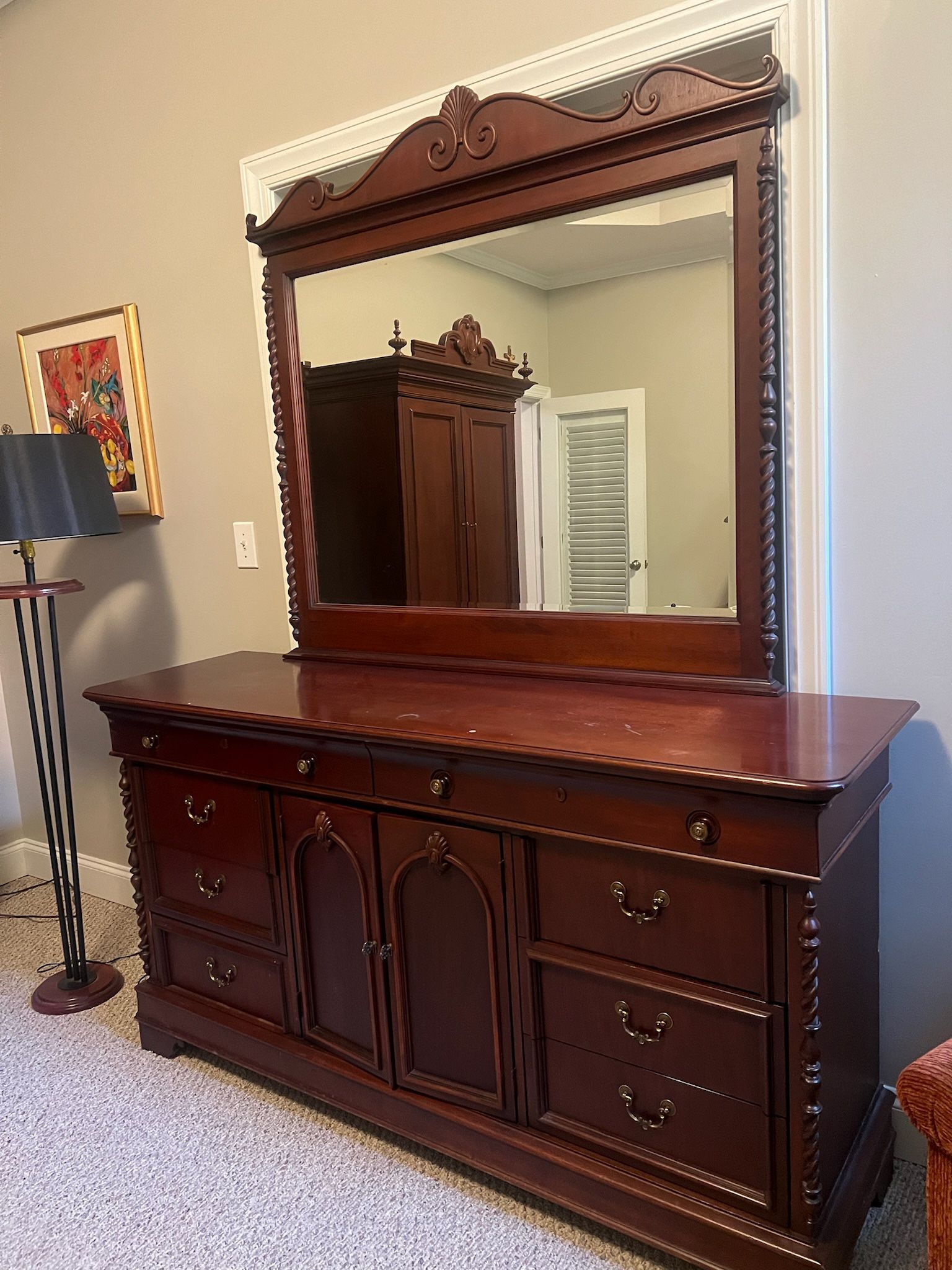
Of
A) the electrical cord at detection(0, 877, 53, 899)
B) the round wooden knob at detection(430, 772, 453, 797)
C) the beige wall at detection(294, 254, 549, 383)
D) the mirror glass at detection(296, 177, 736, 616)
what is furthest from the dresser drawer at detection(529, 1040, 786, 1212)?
the electrical cord at detection(0, 877, 53, 899)

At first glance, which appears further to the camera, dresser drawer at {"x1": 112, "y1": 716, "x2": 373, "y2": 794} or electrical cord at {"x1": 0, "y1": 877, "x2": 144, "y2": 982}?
electrical cord at {"x1": 0, "y1": 877, "x2": 144, "y2": 982}

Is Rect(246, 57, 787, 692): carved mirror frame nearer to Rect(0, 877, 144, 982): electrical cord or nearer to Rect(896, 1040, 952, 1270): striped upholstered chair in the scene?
Rect(896, 1040, 952, 1270): striped upholstered chair

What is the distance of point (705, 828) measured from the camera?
3.91 ft

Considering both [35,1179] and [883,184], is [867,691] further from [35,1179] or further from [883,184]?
[35,1179]

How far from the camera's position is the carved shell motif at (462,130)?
65.4 inches

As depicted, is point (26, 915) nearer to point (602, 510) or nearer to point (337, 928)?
point (337, 928)

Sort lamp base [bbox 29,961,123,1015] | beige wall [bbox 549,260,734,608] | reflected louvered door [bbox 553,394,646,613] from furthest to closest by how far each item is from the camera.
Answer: lamp base [bbox 29,961,123,1015] → reflected louvered door [bbox 553,394,646,613] → beige wall [bbox 549,260,734,608]

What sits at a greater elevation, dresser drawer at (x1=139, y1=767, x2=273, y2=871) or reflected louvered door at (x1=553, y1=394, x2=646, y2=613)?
reflected louvered door at (x1=553, y1=394, x2=646, y2=613)

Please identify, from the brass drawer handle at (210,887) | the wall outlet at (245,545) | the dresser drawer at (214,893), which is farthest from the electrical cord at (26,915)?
the wall outlet at (245,545)

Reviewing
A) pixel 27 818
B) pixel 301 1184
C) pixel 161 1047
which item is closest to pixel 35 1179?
pixel 161 1047

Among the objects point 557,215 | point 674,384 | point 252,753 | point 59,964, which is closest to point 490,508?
point 674,384

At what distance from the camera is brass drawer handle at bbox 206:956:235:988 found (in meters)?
1.87

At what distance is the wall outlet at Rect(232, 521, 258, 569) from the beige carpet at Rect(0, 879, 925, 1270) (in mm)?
1174

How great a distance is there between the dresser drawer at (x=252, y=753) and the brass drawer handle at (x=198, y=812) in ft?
0.24
